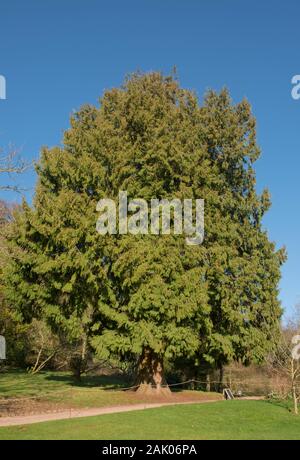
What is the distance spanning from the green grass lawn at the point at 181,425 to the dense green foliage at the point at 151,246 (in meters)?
4.45

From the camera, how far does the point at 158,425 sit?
41.3 feet

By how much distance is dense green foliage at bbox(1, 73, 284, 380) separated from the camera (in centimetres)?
1925

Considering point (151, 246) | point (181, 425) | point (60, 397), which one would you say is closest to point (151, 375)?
point (60, 397)

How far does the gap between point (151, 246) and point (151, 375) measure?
618cm

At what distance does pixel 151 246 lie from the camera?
19781 mm

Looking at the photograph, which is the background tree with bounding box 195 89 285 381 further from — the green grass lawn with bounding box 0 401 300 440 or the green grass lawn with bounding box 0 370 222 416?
the green grass lawn with bounding box 0 401 300 440

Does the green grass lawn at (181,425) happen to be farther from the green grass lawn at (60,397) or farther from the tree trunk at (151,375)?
the tree trunk at (151,375)

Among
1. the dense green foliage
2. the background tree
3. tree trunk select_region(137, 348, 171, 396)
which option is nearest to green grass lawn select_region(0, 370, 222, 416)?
tree trunk select_region(137, 348, 171, 396)

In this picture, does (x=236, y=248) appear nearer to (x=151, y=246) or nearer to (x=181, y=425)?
(x=151, y=246)

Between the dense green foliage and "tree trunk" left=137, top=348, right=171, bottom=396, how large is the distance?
347 mm

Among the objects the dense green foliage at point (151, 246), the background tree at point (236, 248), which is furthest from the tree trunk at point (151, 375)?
the background tree at point (236, 248)

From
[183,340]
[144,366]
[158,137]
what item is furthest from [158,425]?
[158,137]

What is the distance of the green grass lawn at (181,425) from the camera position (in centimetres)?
1135

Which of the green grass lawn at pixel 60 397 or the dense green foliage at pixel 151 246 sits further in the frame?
the dense green foliage at pixel 151 246
